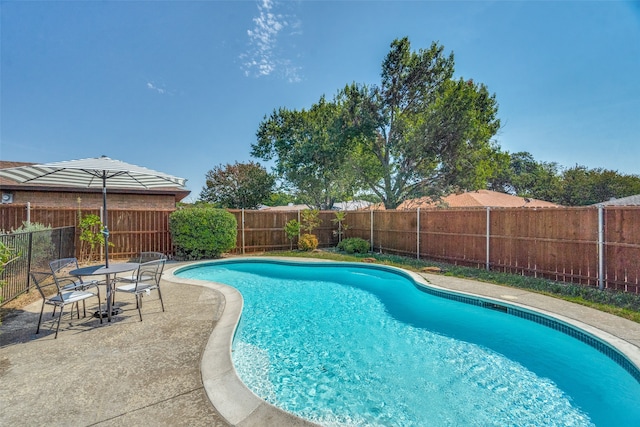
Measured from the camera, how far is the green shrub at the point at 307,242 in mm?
14223

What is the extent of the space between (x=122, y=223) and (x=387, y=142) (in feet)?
45.2

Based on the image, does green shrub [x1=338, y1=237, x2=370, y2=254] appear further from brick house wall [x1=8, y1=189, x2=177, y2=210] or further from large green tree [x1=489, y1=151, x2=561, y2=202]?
large green tree [x1=489, y1=151, x2=561, y2=202]

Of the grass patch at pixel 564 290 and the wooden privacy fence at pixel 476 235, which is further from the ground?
the wooden privacy fence at pixel 476 235

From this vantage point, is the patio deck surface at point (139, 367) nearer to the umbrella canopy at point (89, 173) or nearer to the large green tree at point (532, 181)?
the umbrella canopy at point (89, 173)

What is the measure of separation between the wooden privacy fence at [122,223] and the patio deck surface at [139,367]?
6.26 meters

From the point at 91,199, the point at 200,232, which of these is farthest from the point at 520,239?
the point at 91,199

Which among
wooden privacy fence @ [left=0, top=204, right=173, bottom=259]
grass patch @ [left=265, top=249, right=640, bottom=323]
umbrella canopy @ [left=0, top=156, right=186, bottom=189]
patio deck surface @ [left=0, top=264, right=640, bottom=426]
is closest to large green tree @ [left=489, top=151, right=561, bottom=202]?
grass patch @ [left=265, top=249, right=640, bottom=323]

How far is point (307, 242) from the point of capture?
46.6 ft

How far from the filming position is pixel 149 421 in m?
2.36

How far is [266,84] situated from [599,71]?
14193mm

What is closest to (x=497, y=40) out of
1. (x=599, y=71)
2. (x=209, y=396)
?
(x=599, y=71)

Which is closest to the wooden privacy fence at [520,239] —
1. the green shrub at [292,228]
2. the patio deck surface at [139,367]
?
the green shrub at [292,228]

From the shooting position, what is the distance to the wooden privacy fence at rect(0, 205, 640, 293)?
265 inches

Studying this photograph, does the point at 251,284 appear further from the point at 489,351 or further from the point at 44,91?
the point at 44,91
